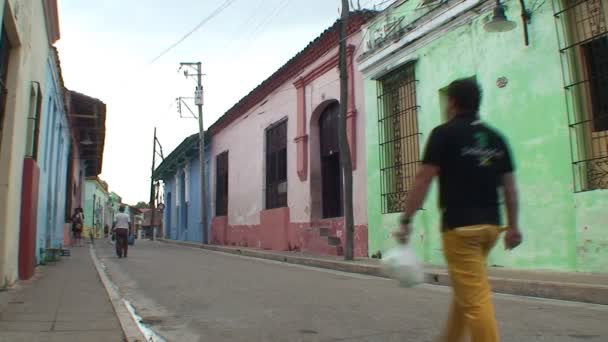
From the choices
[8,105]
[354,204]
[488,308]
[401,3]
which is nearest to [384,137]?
[354,204]

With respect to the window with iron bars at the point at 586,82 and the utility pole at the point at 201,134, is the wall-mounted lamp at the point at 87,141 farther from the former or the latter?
the window with iron bars at the point at 586,82

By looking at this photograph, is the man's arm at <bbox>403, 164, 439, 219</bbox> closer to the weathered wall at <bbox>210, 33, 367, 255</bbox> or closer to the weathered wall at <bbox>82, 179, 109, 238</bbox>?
the weathered wall at <bbox>210, 33, 367, 255</bbox>

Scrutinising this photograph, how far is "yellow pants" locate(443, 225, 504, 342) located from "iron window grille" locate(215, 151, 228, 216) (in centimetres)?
2192

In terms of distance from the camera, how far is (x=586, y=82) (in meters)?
8.12

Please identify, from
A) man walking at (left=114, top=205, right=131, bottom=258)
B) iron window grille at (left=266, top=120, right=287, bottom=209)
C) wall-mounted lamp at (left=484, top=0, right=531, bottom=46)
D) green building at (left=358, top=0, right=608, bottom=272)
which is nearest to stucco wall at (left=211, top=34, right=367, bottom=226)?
iron window grille at (left=266, top=120, right=287, bottom=209)

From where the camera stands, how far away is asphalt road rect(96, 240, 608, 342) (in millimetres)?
4465

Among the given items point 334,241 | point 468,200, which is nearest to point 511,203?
point 468,200

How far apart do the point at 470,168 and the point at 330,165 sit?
1298 cm

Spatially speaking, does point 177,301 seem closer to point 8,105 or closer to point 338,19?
point 8,105

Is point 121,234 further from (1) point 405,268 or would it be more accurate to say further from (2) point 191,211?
(2) point 191,211

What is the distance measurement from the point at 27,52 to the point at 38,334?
4.34 m

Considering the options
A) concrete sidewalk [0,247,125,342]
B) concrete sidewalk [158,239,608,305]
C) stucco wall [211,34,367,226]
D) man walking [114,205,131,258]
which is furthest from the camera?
man walking [114,205,131,258]

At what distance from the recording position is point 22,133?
7160 mm

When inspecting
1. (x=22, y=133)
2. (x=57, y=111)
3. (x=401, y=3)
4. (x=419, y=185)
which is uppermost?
(x=401, y=3)
